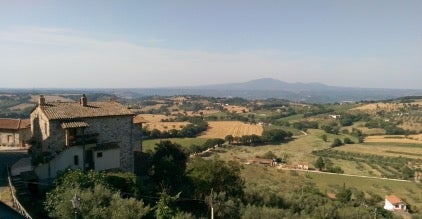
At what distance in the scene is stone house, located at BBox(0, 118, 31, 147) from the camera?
36188mm

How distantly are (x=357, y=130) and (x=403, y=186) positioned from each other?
2638 inches

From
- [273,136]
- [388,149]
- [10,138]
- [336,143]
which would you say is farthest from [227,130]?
[10,138]

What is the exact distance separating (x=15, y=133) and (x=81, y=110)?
10.8 m

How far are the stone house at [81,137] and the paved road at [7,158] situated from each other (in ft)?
5.89

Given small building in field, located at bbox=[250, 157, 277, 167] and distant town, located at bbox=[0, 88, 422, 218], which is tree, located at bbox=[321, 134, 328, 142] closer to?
small building in field, located at bbox=[250, 157, 277, 167]

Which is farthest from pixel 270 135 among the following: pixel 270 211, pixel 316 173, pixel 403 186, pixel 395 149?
pixel 270 211

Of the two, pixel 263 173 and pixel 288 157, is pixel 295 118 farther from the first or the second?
pixel 263 173

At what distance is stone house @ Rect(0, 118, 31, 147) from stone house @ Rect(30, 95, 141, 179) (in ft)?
23.9

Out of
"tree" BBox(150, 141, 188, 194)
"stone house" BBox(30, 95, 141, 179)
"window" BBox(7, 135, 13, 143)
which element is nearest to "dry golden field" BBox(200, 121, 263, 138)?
"window" BBox(7, 135, 13, 143)

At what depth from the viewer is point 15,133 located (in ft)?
119

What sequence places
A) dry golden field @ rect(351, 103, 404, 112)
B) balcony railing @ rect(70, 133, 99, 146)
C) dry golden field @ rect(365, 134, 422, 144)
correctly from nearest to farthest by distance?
1. balcony railing @ rect(70, 133, 99, 146)
2. dry golden field @ rect(365, 134, 422, 144)
3. dry golden field @ rect(351, 103, 404, 112)

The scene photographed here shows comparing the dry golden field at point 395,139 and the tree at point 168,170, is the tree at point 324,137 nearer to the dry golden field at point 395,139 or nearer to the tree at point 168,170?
the dry golden field at point 395,139

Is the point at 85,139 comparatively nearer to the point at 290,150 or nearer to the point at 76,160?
the point at 76,160

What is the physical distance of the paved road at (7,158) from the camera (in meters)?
25.5
